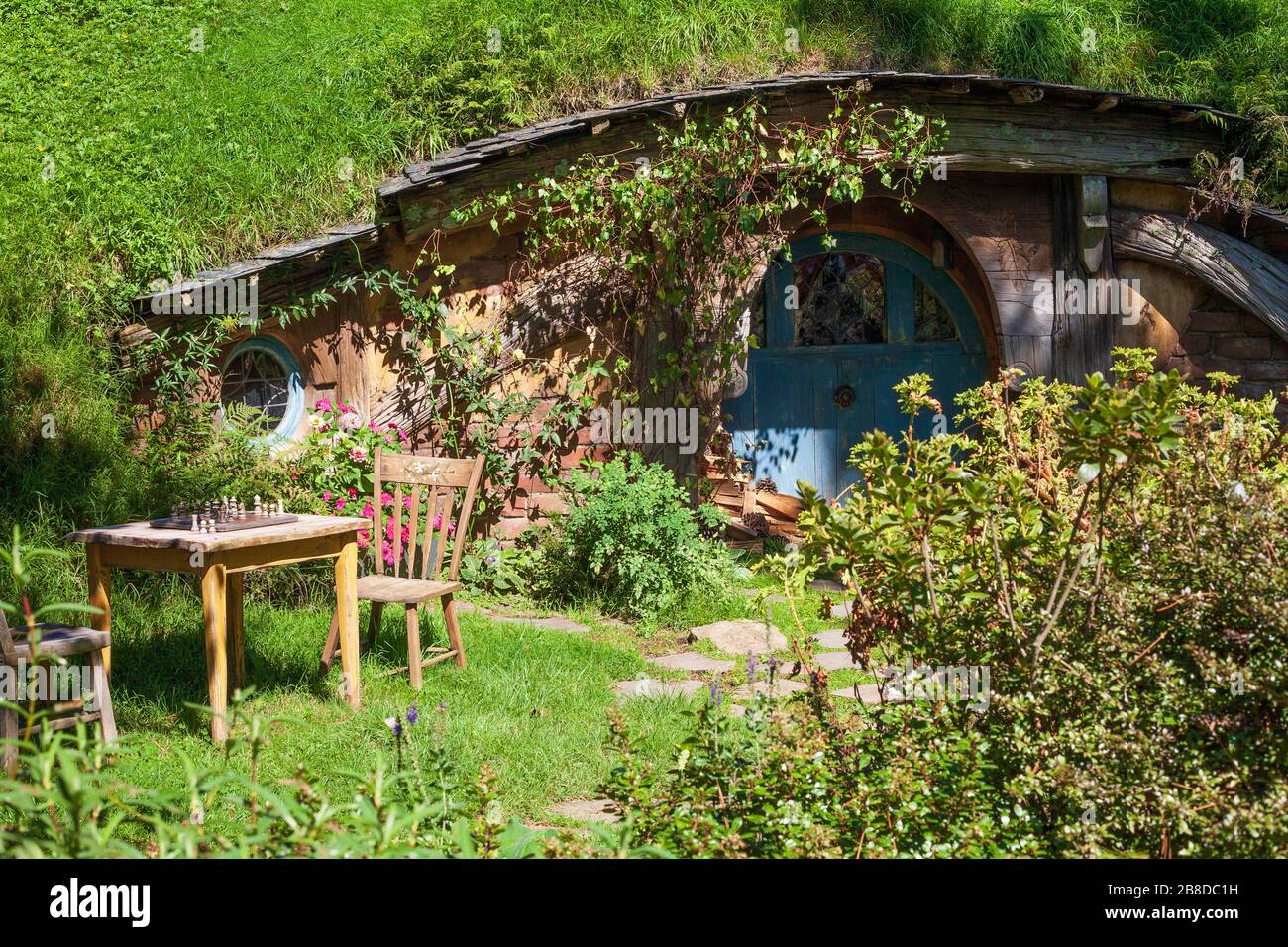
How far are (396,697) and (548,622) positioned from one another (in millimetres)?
1738

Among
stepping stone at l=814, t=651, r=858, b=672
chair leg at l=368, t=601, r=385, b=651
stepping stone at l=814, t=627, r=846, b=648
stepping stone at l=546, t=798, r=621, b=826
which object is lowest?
stepping stone at l=546, t=798, r=621, b=826

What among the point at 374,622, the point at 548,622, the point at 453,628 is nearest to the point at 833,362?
the point at 548,622

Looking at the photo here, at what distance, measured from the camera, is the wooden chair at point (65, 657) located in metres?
3.35

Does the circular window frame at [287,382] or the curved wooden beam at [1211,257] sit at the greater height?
the curved wooden beam at [1211,257]

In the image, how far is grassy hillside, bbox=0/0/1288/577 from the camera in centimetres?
634

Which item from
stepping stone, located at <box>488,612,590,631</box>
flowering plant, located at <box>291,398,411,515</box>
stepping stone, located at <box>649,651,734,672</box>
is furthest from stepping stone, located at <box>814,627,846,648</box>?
flowering plant, located at <box>291,398,411,515</box>

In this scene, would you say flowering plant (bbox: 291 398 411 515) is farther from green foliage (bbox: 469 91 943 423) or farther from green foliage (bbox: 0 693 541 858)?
green foliage (bbox: 0 693 541 858)

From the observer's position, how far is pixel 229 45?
27.4ft

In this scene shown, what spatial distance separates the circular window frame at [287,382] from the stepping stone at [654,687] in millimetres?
3095

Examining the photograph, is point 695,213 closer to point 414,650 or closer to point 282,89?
point 282,89

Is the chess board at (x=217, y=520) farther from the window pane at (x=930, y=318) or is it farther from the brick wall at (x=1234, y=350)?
the brick wall at (x=1234, y=350)

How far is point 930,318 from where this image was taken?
27.8 ft

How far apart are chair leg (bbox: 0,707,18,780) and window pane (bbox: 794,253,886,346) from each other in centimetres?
636

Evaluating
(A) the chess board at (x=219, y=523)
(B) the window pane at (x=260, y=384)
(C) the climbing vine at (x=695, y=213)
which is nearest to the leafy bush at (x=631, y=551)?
(C) the climbing vine at (x=695, y=213)
